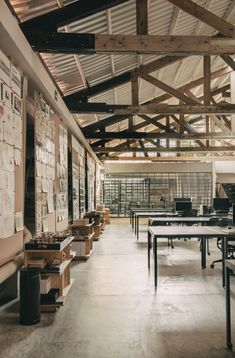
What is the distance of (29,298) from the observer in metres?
3.27

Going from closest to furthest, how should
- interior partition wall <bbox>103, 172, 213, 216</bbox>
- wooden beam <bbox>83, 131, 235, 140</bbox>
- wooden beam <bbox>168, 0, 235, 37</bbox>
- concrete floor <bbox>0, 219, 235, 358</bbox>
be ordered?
concrete floor <bbox>0, 219, 235, 358</bbox>, wooden beam <bbox>168, 0, 235, 37</bbox>, wooden beam <bbox>83, 131, 235, 140</bbox>, interior partition wall <bbox>103, 172, 213, 216</bbox>

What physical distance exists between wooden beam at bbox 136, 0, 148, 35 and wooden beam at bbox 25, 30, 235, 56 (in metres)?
0.25

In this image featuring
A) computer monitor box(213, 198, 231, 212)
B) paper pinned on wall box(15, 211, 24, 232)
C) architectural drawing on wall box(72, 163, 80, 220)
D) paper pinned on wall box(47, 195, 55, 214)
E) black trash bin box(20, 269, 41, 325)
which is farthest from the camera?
computer monitor box(213, 198, 231, 212)

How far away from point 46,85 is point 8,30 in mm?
1469

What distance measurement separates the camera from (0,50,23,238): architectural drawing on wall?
308 cm

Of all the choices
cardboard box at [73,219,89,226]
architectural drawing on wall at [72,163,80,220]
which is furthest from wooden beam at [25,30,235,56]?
cardboard box at [73,219,89,226]

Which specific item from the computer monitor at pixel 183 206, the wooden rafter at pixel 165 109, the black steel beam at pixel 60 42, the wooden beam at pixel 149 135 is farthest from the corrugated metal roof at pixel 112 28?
the computer monitor at pixel 183 206

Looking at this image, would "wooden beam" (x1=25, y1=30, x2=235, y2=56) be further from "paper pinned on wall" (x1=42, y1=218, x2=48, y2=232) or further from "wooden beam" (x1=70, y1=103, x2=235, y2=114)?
"wooden beam" (x1=70, y1=103, x2=235, y2=114)

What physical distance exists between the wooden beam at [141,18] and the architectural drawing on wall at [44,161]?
153cm

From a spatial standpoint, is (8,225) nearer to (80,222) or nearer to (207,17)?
(207,17)

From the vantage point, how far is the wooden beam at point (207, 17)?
13.6ft

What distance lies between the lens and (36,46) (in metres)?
3.74

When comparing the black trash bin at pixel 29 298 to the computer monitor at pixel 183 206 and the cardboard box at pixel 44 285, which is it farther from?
the computer monitor at pixel 183 206

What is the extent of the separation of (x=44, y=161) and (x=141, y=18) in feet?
7.18
